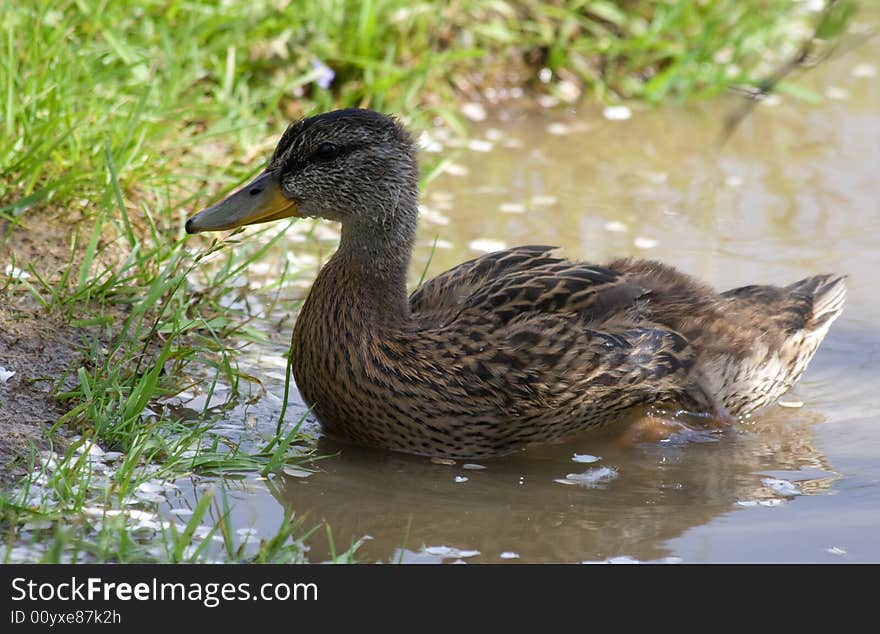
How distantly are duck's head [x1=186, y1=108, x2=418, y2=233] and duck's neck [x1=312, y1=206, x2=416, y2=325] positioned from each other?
0.12 ft

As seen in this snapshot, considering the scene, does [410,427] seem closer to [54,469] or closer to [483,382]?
[483,382]

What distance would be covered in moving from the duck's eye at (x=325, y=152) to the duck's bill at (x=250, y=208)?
0.59ft

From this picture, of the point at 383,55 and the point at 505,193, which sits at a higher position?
the point at 383,55

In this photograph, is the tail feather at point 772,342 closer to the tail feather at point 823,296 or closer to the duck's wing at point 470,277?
the tail feather at point 823,296

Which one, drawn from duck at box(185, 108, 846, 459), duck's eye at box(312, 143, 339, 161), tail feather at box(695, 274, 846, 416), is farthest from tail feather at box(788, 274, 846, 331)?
duck's eye at box(312, 143, 339, 161)

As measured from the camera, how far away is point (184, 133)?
6.86 m

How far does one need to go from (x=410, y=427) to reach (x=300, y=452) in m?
0.42

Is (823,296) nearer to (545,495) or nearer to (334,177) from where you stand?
(545,495)

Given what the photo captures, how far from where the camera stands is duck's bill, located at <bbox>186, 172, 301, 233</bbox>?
204 inches

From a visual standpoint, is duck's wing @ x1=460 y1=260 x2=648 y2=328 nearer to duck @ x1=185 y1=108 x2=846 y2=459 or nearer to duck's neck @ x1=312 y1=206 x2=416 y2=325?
duck @ x1=185 y1=108 x2=846 y2=459

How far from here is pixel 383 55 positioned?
26.8 ft

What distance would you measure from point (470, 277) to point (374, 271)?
466mm

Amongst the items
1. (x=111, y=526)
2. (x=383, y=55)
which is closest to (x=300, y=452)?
(x=111, y=526)

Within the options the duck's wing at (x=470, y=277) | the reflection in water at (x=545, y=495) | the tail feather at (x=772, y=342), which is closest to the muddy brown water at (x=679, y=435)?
the reflection in water at (x=545, y=495)
